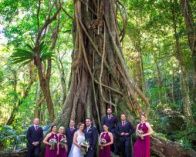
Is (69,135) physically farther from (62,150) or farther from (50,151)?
(50,151)

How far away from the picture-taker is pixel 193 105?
47.1ft

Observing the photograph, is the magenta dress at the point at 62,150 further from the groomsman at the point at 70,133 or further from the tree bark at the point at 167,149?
the tree bark at the point at 167,149

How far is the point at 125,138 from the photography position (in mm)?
8102

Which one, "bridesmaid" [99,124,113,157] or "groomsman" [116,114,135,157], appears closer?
"bridesmaid" [99,124,113,157]

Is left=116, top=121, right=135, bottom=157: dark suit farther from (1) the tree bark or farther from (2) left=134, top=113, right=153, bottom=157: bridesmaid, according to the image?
(1) the tree bark

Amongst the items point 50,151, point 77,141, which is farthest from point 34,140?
point 77,141

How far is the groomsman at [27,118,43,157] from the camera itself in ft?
26.2

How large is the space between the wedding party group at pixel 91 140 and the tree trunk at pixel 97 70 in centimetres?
83

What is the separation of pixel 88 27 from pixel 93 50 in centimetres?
62

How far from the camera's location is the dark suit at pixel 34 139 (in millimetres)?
7984

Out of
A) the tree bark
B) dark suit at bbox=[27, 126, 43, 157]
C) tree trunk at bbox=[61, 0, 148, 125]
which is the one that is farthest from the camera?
tree trunk at bbox=[61, 0, 148, 125]

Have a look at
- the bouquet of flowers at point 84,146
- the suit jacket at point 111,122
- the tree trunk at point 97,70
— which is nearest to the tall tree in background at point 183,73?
the tree trunk at point 97,70

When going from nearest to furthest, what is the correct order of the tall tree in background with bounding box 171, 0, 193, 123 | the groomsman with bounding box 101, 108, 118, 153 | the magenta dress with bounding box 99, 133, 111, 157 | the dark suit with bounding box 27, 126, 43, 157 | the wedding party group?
the wedding party group
the magenta dress with bounding box 99, 133, 111, 157
the dark suit with bounding box 27, 126, 43, 157
the groomsman with bounding box 101, 108, 118, 153
the tall tree in background with bounding box 171, 0, 193, 123

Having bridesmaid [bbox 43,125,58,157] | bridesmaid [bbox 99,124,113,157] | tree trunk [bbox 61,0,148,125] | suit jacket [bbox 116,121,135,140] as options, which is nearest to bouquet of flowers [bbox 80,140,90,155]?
bridesmaid [bbox 99,124,113,157]
